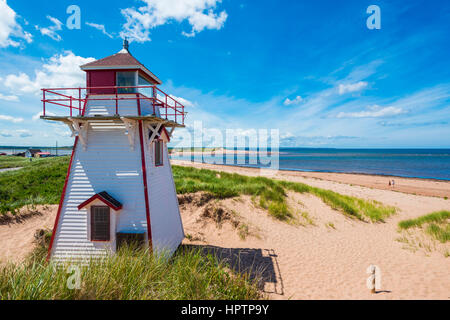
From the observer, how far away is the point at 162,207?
9484mm

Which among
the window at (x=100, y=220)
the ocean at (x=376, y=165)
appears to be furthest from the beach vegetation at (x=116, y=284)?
the ocean at (x=376, y=165)

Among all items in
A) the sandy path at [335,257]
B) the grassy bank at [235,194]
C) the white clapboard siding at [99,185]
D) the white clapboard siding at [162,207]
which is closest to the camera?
the sandy path at [335,257]

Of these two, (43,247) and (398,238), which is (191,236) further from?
(398,238)

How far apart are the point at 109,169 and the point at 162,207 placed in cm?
265

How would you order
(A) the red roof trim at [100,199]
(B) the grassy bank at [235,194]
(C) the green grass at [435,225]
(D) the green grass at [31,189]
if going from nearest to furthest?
(A) the red roof trim at [100,199], (C) the green grass at [435,225], (D) the green grass at [31,189], (B) the grassy bank at [235,194]

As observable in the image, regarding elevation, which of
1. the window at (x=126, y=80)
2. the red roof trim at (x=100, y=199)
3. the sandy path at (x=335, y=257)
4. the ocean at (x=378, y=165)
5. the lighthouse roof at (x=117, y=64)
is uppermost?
the lighthouse roof at (x=117, y=64)

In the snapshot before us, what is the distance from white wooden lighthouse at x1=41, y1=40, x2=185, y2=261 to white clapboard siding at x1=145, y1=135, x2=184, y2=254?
4cm

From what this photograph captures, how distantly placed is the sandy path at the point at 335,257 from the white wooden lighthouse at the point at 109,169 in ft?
16.8

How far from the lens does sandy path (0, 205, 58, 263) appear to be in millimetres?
10167

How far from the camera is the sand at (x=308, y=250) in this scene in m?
8.29

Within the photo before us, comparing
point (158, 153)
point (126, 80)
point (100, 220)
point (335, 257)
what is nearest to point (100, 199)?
point (100, 220)

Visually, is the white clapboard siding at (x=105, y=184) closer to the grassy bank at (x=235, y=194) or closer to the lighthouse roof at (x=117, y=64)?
the lighthouse roof at (x=117, y=64)

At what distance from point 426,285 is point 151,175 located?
37.5ft
